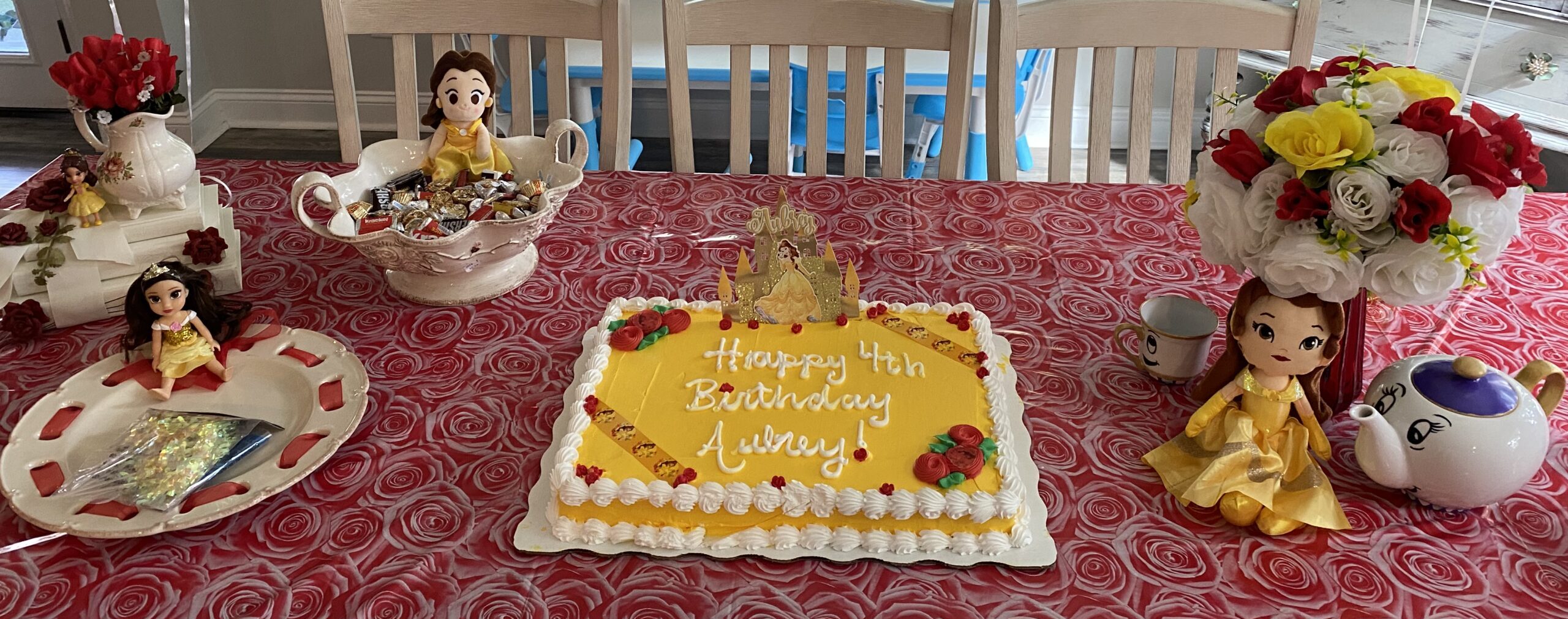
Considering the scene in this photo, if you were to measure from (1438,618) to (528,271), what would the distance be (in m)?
1.00

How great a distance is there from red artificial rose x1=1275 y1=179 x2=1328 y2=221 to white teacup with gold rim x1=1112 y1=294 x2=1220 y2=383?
0.74ft

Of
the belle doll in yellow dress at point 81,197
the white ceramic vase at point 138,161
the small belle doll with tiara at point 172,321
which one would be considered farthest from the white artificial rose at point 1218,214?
the belle doll in yellow dress at point 81,197

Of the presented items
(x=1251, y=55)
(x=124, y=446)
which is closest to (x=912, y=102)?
(x=1251, y=55)

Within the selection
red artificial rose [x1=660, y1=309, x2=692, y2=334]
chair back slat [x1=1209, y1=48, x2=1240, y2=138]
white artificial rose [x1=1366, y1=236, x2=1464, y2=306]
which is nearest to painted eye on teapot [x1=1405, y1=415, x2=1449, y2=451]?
white artificial rose [x1=1366, y1=236, x2=1464, y2=306]

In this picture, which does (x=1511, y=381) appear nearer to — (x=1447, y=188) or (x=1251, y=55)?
(x=1447, y=188)

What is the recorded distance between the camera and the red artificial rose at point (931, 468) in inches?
33.9

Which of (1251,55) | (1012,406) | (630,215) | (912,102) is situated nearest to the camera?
(1012,406)

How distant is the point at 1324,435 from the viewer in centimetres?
92

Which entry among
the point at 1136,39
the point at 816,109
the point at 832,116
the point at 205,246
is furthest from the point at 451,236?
the point at 832,116

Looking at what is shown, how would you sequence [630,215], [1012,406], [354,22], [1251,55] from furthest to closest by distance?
[1251,55] < [354,22] < [630,215] < [1012,406]

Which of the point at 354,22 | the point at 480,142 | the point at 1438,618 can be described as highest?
the point at 354,22

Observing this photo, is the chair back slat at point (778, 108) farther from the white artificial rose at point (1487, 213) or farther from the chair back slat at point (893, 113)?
the white artificial rose at point (1487, 213)

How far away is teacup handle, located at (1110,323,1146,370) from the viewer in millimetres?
1062

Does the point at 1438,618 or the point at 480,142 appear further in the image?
the point at 480,142
